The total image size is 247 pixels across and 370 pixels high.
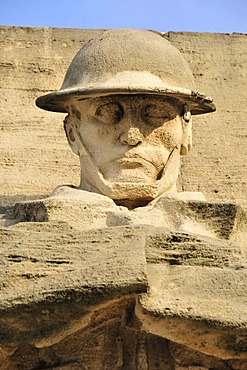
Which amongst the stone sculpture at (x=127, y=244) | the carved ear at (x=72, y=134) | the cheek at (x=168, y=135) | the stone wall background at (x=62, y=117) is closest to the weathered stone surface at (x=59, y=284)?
the stone sculpture at (x=127, y=244)

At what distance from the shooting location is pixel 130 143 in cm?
886

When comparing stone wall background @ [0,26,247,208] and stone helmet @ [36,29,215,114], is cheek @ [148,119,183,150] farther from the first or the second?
stone wall background @ [0,26,247,208]

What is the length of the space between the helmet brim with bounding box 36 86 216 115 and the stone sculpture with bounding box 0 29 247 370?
0.03 feet

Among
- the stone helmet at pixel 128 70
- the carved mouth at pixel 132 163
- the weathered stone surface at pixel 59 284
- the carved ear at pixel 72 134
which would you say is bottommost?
the weathered stone surface at pixel 59 284

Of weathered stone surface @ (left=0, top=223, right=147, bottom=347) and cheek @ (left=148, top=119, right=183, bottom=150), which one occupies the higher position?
cheek @ (left=148, top=119, right=183, bottom=150)

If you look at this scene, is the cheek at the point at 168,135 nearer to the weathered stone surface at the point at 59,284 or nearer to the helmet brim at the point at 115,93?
the helmet brim at the point at 115,93

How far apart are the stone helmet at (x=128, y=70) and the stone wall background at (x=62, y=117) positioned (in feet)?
5.95

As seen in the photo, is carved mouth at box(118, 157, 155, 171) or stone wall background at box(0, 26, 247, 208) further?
A: stone wall background at box(0, 26, 247, 208)

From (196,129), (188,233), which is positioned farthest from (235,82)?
(188,233)

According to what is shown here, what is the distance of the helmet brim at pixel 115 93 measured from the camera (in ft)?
28.5

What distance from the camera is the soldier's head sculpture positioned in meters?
8.84

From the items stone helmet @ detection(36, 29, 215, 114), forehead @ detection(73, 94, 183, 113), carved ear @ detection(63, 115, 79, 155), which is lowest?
carved ear @ detection(63, 115, 79, 155)

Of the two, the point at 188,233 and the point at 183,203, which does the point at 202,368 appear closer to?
the point at 188,233

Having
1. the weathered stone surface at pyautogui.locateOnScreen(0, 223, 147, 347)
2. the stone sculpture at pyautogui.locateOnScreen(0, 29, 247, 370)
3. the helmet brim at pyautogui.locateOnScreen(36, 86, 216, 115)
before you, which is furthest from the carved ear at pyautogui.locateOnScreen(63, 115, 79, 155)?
the weathered stone surface at pyautogui.locateOnScreen(0, 223, 147, 347)
